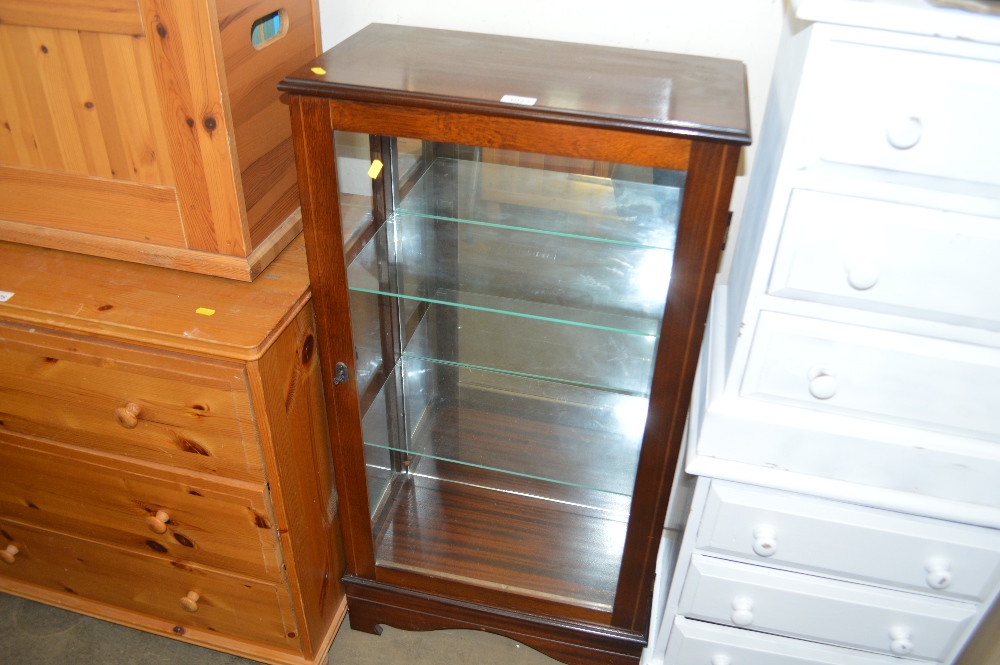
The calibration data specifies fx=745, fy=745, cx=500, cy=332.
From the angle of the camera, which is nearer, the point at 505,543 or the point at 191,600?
the point at 191,600

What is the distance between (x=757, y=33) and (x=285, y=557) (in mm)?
1225

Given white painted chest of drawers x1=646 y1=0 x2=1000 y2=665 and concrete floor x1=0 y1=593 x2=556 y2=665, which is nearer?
white painted chest of drawers x1=646 y1=0 x2=1000 y2=665

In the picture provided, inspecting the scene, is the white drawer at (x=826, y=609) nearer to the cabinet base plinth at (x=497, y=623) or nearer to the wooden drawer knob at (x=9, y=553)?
the cabinet base plinth at (x=497, y=623)

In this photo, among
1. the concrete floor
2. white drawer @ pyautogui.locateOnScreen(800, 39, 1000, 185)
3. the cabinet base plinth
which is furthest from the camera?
the concrete floor

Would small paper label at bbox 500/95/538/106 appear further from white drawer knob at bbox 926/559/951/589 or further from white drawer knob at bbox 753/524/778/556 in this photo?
white drawer knob at bbox 926/559/951/589

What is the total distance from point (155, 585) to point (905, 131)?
4.97ft

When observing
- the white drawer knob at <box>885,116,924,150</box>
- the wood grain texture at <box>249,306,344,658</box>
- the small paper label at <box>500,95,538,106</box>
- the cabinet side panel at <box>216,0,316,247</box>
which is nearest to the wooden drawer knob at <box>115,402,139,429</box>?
the wood grain texture at <box>249,306,344,658</box>

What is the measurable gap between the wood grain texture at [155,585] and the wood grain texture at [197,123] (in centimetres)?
65

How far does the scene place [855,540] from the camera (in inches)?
44.6

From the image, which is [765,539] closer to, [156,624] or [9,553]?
[156,624]

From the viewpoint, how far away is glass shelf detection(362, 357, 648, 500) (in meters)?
1.47

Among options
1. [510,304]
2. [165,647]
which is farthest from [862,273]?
[165,647]

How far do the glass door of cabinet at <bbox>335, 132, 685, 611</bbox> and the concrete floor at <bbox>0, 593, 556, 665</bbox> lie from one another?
0.72ft

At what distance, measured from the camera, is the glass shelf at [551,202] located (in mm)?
1229
